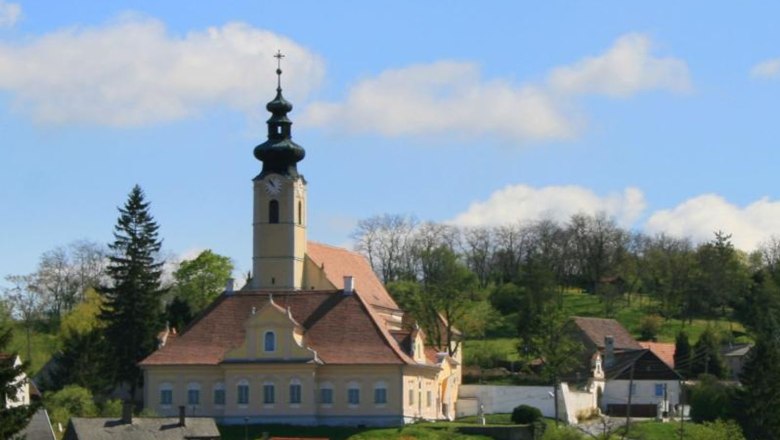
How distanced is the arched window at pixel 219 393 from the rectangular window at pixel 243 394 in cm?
97

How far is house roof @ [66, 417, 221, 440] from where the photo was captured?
203 feet

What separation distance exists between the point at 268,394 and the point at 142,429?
49.4 feet

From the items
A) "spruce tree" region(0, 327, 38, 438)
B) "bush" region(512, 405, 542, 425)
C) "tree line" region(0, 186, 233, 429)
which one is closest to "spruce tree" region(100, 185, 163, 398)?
"tree line" region(0, 186, 233, 429)

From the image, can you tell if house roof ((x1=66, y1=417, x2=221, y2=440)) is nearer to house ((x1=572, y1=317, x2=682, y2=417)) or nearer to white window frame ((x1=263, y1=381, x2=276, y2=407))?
white window frame ((x1=263, y1=381, x2=276, y2=407))

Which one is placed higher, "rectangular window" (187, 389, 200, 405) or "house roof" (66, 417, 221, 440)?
"rectangular window" (187, 389, 200, 405)

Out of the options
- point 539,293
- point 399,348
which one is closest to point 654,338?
point 539,293

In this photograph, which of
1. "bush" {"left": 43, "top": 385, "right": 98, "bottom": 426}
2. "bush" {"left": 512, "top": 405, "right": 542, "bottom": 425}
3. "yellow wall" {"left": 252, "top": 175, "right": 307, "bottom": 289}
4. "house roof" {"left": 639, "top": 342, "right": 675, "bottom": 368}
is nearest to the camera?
"bush" {"left": 43, "top": 385, "right": 98, "bottom": 426}

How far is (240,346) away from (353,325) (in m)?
5.19

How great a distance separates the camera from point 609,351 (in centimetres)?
10012

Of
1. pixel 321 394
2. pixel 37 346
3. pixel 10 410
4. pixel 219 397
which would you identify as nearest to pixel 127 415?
pixel 219 397

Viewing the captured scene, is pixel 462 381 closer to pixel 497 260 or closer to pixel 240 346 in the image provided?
pixel 240 346

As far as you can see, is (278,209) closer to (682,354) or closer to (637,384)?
(637,384)

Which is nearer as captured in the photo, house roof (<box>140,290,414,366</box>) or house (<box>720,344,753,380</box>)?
house roof (<box>140,290,414,366</box>)

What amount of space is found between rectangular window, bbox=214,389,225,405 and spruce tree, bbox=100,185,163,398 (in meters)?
9.29
